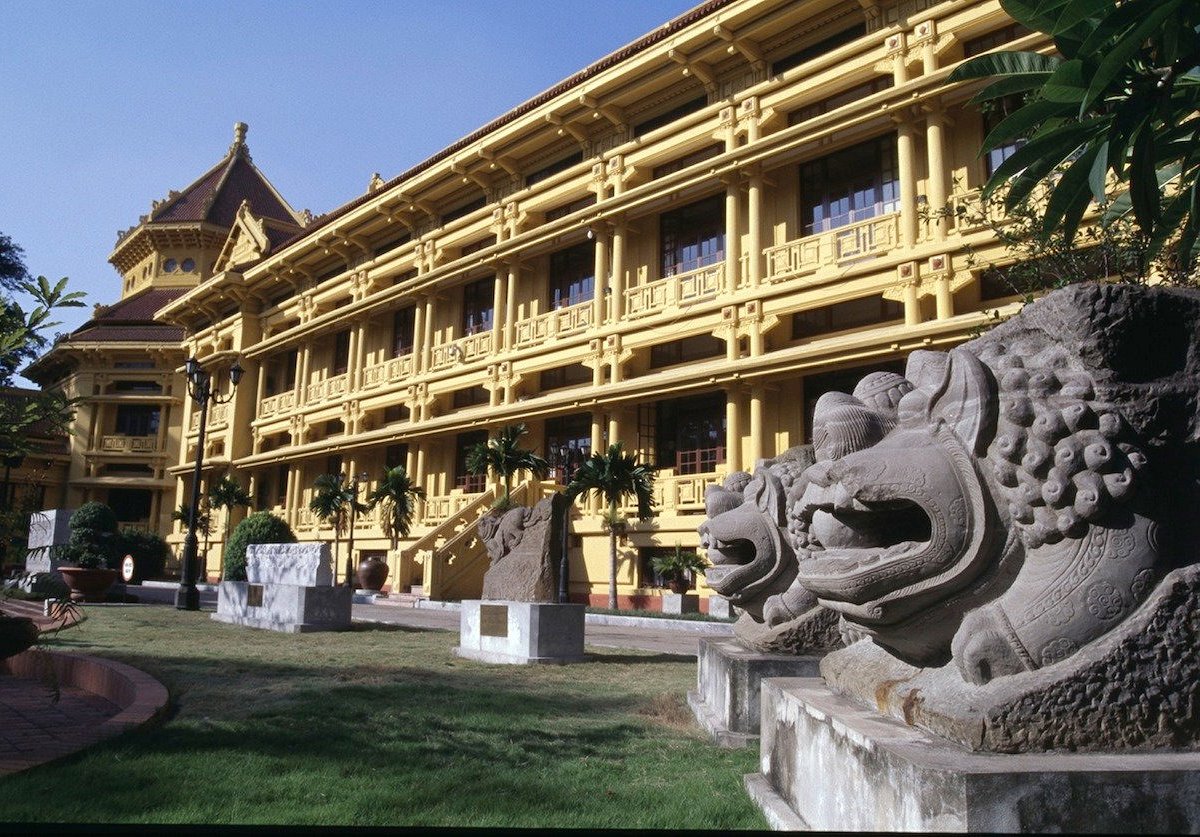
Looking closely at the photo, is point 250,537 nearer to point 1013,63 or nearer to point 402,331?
point 402,331

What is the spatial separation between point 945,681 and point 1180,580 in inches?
29.3

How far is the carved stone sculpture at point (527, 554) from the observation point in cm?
1124

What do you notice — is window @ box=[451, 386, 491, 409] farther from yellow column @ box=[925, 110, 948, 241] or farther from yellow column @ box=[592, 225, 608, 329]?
yellow column @ box=[925, 110, 948, 241]

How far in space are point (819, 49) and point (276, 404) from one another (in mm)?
26262

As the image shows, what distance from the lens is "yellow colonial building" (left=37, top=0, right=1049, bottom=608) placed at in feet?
60.1

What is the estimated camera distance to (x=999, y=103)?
1614 centimetres

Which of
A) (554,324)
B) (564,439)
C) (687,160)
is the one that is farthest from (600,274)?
(564,439)

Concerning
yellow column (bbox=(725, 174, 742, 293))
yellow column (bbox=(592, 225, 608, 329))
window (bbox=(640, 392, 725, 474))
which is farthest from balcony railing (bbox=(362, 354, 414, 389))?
yellow column (bbox=(725, 174, 742, 293))

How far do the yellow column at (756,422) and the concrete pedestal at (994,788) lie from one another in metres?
17.1

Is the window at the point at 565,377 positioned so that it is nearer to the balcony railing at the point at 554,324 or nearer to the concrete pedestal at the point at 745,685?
the balcony railing at the point at 554,324

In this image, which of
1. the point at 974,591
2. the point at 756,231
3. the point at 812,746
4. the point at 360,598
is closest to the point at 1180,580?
the point at 974,591

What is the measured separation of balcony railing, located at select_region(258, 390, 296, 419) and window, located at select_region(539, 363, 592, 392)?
1378 cm

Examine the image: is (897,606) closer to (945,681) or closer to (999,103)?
(945,681)

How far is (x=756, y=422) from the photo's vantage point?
65.7ft
